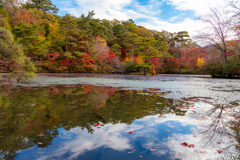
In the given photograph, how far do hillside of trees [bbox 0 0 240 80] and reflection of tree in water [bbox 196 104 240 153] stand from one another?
7883 mm

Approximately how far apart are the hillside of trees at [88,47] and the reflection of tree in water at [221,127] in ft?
25.9

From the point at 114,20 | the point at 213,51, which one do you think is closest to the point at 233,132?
the point at 213,51

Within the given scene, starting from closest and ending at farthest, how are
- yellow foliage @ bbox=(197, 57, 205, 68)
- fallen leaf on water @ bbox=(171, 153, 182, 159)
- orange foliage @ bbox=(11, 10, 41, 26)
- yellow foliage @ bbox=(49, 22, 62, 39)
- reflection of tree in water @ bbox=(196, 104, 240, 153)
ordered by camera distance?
fallen leaf on water @ bbox=(171, 153, 182, 159) < reflection of tree in water @ bbox=(196, 104, 240, 153) < orange foliage @ bbox=(11, 10, 41, 26) < yellow foliage @ bbox=(49, 22, 62, 39) < yellow foliage @ bbox=(197, 57, 205, 68)

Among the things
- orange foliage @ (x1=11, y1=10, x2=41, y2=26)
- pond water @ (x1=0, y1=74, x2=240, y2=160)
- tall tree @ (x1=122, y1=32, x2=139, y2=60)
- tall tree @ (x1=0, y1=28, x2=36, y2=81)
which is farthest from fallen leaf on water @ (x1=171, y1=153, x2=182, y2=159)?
tall tree @ (x1=122, y1=32, x2=139, y2=60)

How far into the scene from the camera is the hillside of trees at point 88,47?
55.1 ft

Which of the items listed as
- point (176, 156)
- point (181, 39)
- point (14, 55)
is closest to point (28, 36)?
point (14, 55)

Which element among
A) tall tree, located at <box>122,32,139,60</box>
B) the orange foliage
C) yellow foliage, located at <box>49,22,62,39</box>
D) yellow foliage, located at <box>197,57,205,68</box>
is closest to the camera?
the orange foliage

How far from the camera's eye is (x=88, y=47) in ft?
89.0

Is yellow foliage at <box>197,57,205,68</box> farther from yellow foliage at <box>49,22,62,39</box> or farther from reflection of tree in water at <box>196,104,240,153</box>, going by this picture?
reflection of tree in water at <box>196,104,240,153</box>

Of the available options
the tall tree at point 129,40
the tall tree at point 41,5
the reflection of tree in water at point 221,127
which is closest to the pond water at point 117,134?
the reflection of tree in water at point 221,127

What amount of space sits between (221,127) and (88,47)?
26532mm

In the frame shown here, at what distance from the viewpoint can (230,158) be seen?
181 cm

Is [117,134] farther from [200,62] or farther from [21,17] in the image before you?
[200,62]

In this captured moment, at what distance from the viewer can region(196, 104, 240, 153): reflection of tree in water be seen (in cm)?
222
